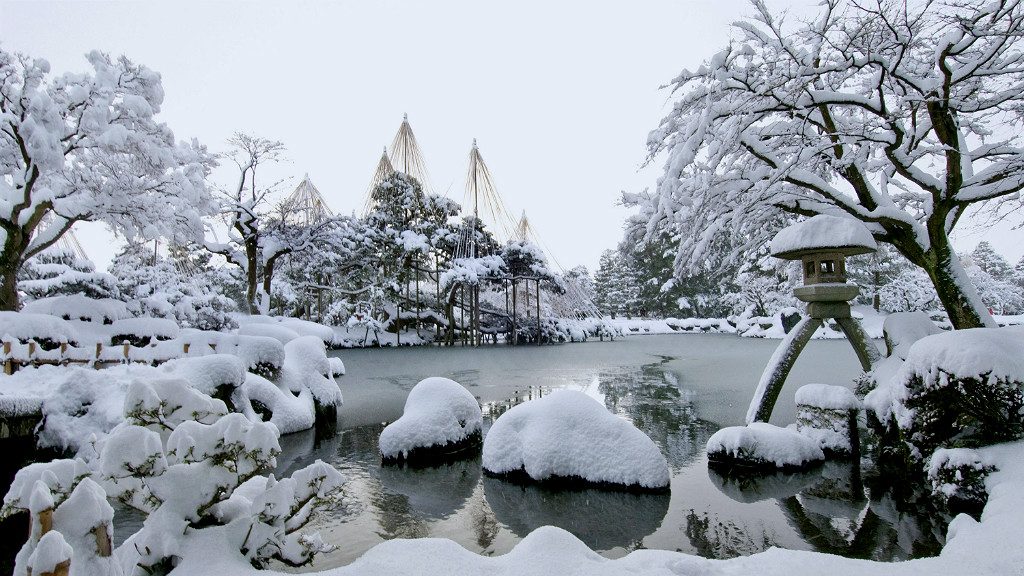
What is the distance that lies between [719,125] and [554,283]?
73.0 feet

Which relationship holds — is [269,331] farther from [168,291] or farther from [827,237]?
[827,237]

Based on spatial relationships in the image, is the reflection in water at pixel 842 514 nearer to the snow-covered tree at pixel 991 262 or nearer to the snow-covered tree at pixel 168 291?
the snow-covered tree at pixel 168 291

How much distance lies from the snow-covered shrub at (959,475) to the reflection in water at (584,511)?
7.88ft

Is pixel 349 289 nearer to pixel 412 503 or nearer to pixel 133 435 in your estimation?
pixel 412 503

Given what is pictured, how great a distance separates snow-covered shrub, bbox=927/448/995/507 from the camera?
4.25 metres

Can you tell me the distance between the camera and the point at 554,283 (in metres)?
29.0

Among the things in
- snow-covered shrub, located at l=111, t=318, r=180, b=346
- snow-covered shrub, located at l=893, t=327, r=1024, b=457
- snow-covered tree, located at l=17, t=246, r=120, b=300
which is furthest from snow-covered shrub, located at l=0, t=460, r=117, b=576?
snow-covered tree, located at l=17, t=246, r=120, b=300

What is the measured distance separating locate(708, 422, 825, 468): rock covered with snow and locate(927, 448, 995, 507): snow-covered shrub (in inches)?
61.1

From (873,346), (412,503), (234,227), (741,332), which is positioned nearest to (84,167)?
(234,227)

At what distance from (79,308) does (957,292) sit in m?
15.5

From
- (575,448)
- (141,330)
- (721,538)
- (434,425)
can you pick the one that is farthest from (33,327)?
(721,538)

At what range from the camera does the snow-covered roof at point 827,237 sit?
656cm

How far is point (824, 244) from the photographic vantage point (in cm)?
669

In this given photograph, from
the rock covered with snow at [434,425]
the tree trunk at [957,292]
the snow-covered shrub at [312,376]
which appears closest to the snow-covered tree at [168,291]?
the snow-covered shrub at [312,376]
